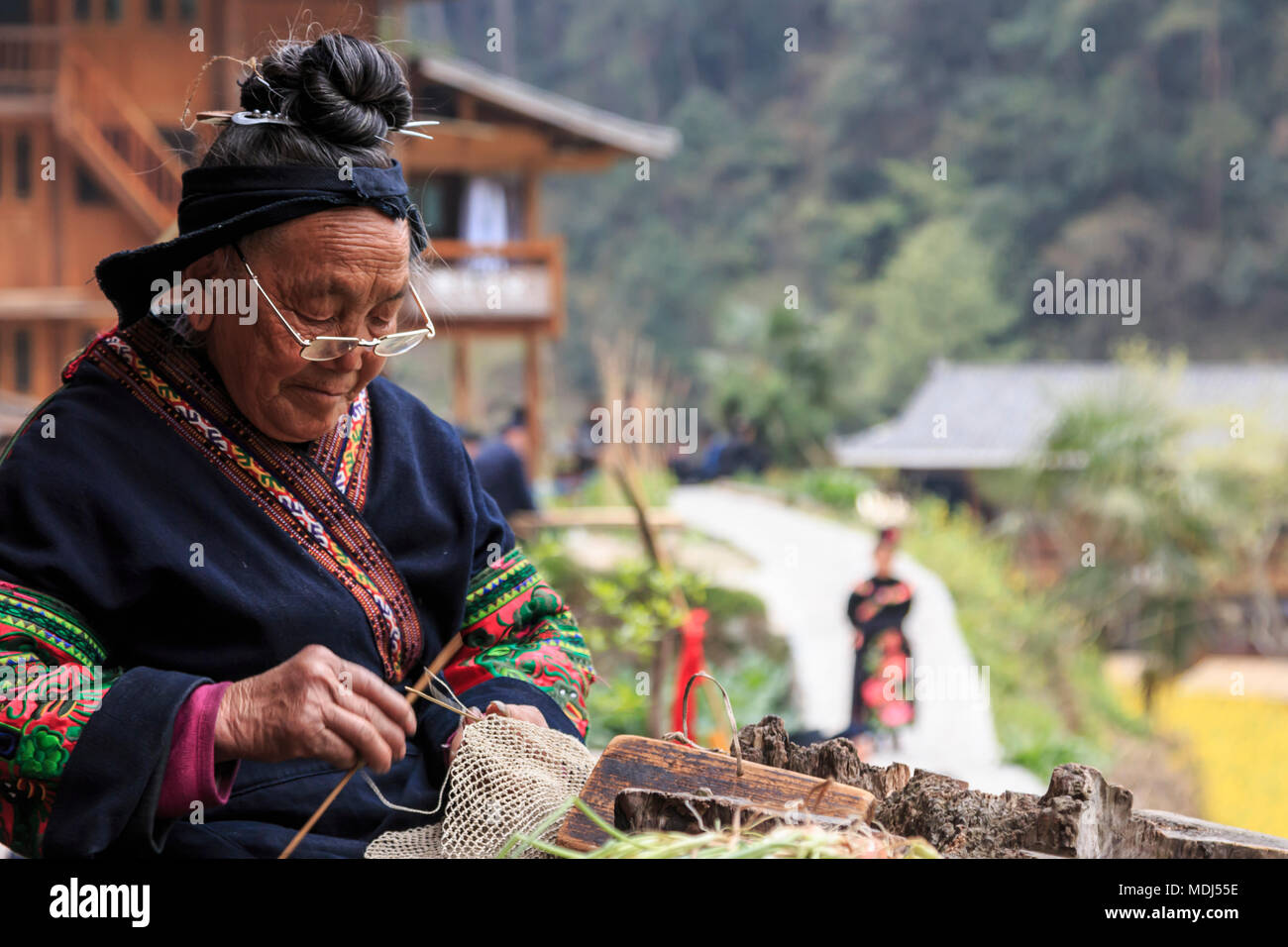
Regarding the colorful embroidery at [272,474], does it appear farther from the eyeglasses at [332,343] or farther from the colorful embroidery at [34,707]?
the colorful embroidery at [34,707]

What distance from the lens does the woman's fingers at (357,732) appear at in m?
1.46

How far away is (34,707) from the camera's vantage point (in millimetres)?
1534

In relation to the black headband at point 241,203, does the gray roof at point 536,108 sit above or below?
above

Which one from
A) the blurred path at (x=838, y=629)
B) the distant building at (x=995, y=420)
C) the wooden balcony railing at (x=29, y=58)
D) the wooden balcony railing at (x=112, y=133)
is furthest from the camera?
the distant building at (x=995, y=420)

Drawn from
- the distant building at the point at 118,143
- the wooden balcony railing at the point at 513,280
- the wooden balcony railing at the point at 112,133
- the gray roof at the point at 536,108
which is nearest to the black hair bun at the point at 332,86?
the distant building at the point at 118,143

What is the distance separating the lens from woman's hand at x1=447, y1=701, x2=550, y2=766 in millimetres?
1906

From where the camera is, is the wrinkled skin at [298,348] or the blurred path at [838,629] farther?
the blurred path at [838,629]

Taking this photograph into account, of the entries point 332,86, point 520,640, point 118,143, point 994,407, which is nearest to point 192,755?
point 520,640

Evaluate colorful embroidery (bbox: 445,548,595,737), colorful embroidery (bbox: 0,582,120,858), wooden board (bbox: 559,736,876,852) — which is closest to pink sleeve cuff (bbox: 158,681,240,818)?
colorful embroidery (bbox: 0,582,120,858)

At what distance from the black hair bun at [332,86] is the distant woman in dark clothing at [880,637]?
6.31 metres

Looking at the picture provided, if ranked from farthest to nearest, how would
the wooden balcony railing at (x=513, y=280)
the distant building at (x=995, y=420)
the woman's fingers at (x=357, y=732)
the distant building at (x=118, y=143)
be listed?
the distant building at (x=995, y=420) < the wooden balcony railing at (x=513, y=280) < the distant building at (x=118, y=143) < the woman's fingers at (x=357, y=732)
